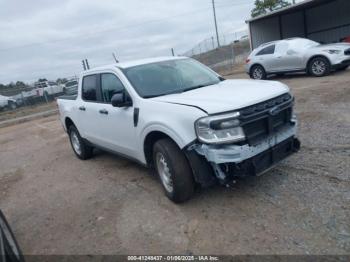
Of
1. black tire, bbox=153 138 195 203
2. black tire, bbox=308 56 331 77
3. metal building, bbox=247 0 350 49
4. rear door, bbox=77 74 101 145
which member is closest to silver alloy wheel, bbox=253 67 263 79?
black tire, bbox=308 56 331 77

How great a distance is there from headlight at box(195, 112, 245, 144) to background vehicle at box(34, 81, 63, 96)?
28356 mm

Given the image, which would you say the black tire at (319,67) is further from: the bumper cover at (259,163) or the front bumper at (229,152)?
the front bumper at (229,152)

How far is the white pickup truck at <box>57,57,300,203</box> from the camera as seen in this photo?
3852 mm

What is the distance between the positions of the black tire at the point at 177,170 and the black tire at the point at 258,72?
1183cm

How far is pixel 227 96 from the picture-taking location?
4.14m

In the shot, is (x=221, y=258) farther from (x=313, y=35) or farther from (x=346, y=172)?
(x=313, y=35)

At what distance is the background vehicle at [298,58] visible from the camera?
1259 cm

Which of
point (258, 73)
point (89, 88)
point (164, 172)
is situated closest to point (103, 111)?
point (89, 88)

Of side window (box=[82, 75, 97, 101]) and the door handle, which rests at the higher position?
side window (box=[82, 75, 97, 101])

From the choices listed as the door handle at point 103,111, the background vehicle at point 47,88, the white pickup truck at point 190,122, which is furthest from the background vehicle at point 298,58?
the background vehicle at point 47,88

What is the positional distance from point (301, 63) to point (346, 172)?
32.5 feet

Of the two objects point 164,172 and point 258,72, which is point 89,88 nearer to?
point 164,172

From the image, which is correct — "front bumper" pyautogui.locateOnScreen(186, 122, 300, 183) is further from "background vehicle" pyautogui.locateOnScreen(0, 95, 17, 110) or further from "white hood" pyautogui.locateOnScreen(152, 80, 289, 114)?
"background vehicle" pyautogui.locateOnScreen(0, 95, 17, 110)

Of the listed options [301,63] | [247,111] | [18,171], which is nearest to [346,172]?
[247,111]
